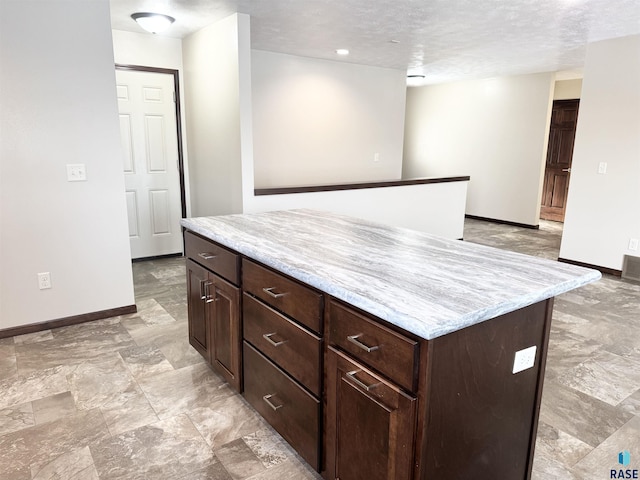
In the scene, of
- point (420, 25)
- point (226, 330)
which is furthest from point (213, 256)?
point (420, 25)

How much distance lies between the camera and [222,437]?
204 centimetres

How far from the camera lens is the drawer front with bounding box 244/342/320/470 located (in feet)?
5.49

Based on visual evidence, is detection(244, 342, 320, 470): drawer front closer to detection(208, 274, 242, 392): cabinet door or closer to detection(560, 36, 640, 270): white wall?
detection(208, 274, 242, 392): cabinet door

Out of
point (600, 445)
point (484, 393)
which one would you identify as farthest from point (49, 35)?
point (600, 445)

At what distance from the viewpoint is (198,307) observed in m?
2.56

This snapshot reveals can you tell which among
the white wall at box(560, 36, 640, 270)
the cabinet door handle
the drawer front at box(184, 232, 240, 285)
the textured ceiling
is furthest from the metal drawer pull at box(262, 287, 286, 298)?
the white wall at box(560, 36, 640, 270)

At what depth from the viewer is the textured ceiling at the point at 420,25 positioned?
3.34 m

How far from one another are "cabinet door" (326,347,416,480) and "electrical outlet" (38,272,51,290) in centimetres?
251

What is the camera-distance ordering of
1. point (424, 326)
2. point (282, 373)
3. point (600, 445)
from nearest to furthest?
point (424, 326) < point (282, 373) < point (600, 445)

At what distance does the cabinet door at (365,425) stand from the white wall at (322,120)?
4.19 meters

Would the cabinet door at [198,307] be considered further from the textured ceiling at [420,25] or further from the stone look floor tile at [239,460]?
the textured ceiling at [420,25]

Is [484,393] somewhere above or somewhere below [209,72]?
below

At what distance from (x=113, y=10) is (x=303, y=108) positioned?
250 centimetres

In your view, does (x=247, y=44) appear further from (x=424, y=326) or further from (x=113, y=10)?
(x=424, y=326)
